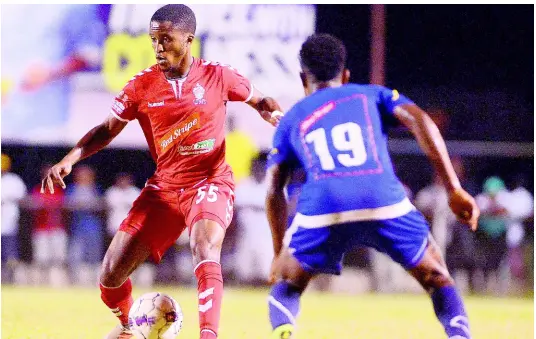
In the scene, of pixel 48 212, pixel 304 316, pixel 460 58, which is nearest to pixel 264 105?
pixel 304 316

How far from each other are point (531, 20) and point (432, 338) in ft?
39.7

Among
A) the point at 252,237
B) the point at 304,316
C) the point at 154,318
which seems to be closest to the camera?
the point at 154,318

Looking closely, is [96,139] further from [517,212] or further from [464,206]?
[517,212]

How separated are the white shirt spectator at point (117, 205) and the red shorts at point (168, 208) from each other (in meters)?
A: 7.38

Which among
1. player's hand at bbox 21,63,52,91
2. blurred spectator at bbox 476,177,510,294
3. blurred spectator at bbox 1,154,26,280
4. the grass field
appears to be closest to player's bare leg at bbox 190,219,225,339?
the grass field

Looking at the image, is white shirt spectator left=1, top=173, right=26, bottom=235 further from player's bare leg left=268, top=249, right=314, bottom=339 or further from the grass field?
player's bare leg left=268, top=249, right=314, bottom=339

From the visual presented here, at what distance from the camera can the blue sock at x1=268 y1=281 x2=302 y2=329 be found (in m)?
4.57

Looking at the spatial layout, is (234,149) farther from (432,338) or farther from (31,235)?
(432,338)

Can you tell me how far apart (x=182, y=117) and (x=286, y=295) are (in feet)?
5.71

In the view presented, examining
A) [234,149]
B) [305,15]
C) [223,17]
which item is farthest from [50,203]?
[305,15]

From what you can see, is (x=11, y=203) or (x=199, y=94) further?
(x=11, y=203)

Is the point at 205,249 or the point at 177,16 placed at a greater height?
the point at 177,16

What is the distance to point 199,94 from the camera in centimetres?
596

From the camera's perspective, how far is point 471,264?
13.5 m
